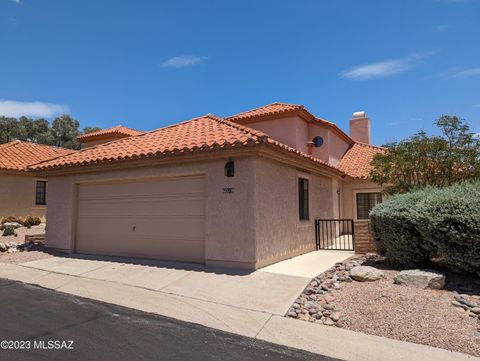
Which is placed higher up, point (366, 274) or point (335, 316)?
point (366, 274)

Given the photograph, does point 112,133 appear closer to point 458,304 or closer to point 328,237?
point 328,237

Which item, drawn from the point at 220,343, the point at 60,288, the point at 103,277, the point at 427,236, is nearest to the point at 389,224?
the point at 427,236

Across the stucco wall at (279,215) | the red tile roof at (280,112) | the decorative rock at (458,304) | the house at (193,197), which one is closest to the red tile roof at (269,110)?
the red tile roof at (280,112)

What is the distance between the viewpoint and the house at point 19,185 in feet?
68.3

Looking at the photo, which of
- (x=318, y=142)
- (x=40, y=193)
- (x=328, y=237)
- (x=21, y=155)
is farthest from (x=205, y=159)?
(x=21, y=155)

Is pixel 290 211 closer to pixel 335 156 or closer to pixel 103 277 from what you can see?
pixel 103 277

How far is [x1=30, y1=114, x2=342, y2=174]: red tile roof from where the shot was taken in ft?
30.1

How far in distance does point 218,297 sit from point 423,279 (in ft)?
13.3

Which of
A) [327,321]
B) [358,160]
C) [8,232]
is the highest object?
[358,160]

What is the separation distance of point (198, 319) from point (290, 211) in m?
5.69

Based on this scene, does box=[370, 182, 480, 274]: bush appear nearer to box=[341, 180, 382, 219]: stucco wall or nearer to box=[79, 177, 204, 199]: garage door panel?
box=[79, 177, 204, 199]: garage door panel

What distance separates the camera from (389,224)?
8180 millimetres

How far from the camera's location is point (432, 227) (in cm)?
727

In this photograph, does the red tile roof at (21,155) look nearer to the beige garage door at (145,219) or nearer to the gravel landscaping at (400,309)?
the beige garage door at (145,219)
